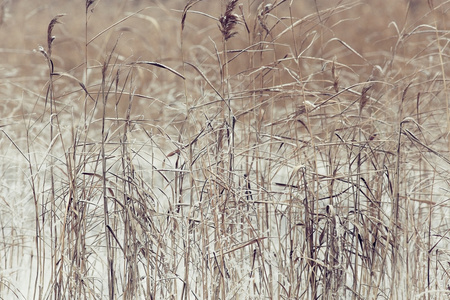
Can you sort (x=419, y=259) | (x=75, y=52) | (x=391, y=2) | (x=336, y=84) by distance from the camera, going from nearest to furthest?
(x=336, y=84)
(x=419, y=259)
(x=75, y=52)
(x=391, y=2)

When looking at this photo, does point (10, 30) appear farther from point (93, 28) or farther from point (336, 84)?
point (336, 84)

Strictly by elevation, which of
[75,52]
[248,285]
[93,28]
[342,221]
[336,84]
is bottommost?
[248,285]

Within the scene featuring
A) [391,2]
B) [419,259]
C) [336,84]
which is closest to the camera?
[336,84]

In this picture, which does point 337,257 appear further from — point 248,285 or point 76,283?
point 76,283

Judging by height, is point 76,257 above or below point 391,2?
below

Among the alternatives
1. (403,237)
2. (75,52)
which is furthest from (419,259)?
(75,52)

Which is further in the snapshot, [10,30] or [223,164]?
[10,30]

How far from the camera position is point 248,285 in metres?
1.47

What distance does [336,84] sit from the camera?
1.41 metres

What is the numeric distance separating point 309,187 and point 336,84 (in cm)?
23

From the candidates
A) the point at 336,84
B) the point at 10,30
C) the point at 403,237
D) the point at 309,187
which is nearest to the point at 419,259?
the point at 403,237

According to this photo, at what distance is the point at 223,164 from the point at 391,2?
20.6 feet

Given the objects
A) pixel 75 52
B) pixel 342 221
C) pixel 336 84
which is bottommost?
pixel 342 221

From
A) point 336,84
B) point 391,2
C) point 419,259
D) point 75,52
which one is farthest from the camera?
point 391,2
